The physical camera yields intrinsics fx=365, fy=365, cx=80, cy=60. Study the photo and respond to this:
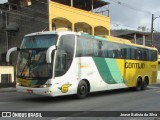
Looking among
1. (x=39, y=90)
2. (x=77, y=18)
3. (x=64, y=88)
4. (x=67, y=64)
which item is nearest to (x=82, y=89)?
(x=64, y=88)

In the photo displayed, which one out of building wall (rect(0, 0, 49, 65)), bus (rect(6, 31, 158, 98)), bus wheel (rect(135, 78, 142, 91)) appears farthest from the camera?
building wall (rect(0, 0, 49, 65))

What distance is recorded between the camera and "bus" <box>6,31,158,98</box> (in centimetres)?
1622

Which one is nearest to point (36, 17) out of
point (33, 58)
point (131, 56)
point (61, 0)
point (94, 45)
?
point (61, 0)

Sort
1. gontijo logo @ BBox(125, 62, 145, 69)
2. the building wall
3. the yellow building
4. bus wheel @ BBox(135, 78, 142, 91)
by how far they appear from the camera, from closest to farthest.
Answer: gontijo logo @ BBox(125, 62, 145, 69) → bus wheel @ BBox(135, 78, 142, 91) → the yellow building → the building wall

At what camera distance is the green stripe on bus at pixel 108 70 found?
19.9m

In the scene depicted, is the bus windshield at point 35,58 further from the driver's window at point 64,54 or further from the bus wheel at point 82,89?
the bus wheel at point 82,89

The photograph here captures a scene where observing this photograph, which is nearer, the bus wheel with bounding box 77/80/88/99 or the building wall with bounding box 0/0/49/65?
the bus wheel with bounding box 77/80/88/99

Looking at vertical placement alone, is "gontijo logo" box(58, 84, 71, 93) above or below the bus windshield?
below

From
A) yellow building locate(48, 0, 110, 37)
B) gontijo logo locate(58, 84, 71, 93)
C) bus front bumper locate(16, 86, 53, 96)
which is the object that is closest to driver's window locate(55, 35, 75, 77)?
gontijo logo locate(58, 84, 71, 93)

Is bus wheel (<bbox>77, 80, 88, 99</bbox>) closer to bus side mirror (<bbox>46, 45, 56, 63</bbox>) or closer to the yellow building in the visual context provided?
bus side mirror (<bbox>46, 45, 56, 63</bbox>)

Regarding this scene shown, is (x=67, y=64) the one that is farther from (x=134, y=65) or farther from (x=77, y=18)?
(x=77, y=18)

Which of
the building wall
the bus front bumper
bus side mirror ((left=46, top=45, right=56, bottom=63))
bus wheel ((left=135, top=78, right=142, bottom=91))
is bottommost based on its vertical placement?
bus wheel ((left=135, top=78, right=142, bottom=91))

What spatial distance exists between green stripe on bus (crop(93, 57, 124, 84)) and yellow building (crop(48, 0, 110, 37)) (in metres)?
12.5

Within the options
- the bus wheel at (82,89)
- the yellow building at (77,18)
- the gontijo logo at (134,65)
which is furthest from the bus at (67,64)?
the yellow building at (77,18)
